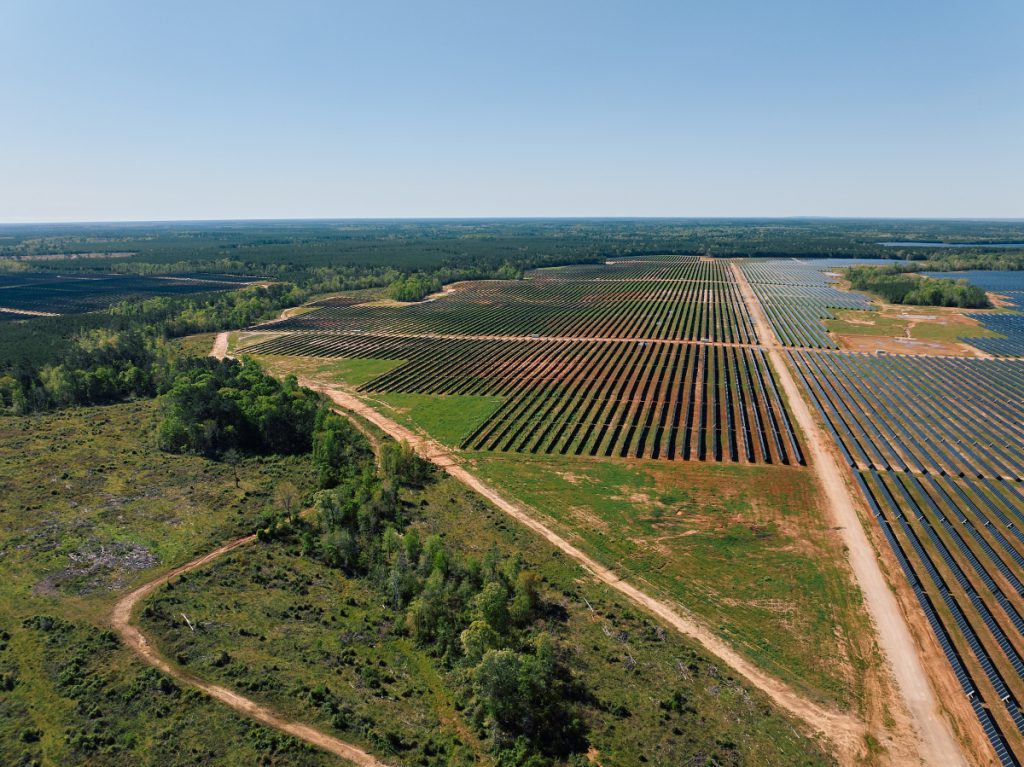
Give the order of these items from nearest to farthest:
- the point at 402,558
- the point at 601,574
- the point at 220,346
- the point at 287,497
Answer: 1. the point at 402,558
2. the point at 601,574
3. the point at 287,497
4. the point at 220,346

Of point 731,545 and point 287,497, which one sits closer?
point 731,545

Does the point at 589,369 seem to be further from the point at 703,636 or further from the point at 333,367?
the point at 703,636

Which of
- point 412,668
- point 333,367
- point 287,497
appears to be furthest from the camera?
point 333,367

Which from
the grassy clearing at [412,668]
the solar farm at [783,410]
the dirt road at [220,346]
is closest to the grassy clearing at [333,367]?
the solar farm at [783,410]

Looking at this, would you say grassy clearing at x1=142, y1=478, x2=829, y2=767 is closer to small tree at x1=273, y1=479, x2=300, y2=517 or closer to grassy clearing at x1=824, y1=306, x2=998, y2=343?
small tree at x1=273, y1=479, x2=300, y2=517

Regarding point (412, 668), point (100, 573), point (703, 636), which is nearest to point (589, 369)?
point (703, 636)

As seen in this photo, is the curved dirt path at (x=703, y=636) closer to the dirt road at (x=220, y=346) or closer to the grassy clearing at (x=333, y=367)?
the grassy clearing at (x=333, y=367)
